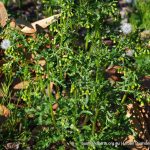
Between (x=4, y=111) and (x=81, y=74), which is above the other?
(x=81, y=74)

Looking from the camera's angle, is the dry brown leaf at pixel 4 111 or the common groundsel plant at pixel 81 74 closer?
the common groundsel plant at pixel 81 74

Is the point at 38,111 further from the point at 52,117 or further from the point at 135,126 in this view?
the point at 135,126

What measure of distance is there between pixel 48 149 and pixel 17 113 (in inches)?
18.0

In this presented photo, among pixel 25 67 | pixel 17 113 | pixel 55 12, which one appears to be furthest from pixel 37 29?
pixel 25 67

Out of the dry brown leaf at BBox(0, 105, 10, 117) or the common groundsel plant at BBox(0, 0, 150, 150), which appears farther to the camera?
the dry brown leaf at BBox(0, 105, 10, 117)

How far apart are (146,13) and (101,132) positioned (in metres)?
2.89

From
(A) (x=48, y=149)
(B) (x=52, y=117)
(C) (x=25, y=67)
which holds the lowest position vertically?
(A) (x=48, y=149)

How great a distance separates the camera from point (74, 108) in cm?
380

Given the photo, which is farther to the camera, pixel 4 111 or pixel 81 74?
pixel 4 111

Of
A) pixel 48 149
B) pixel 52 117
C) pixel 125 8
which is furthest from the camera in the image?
pixel 125 8

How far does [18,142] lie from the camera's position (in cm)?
438

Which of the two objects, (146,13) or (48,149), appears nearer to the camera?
(48,149)

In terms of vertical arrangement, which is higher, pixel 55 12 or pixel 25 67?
pixel 55 12

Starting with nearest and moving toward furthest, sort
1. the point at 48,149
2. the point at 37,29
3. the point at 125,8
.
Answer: the point at 48,149 → the point at 37,29 → the point at 125,8
